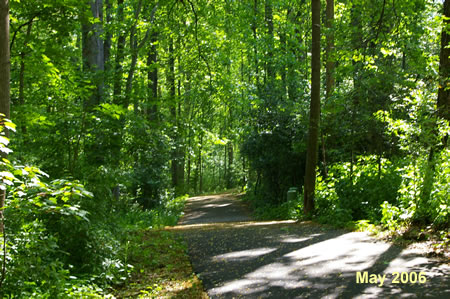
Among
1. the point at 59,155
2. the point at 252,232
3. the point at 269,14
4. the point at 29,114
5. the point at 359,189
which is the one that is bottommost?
the point at 252,232

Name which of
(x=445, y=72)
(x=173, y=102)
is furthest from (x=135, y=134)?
(x=445, y=72)

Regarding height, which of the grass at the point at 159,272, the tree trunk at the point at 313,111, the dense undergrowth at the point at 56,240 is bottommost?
the grass at the point at 159,272

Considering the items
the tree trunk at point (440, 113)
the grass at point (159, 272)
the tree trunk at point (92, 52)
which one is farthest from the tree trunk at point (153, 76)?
the tree trunk at point (440, 113)

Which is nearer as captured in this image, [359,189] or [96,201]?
[96,201]

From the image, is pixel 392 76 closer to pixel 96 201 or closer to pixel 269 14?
pixel 96 201

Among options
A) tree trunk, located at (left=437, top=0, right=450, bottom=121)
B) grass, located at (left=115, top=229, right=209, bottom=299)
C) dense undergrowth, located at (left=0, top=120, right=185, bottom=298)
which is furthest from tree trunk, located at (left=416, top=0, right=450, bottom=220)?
dense undergrowth, located at (left=0, top=120, right=185, bottom=298)

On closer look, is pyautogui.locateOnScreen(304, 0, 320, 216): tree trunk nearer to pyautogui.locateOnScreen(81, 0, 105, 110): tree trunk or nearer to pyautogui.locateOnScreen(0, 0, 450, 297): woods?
pyautogui.locateOnScreen(0, 0, 450, 297): woods

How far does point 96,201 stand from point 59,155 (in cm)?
204

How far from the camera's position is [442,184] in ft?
23.6

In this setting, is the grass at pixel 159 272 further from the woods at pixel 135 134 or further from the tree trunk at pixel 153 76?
the tree trunk at pixel 153 76

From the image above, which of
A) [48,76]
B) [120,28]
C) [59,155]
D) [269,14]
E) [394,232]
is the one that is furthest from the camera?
[269,14]

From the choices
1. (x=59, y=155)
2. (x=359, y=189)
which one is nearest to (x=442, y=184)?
(x=359, y=189)

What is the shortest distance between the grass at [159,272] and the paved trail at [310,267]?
22 centimetres

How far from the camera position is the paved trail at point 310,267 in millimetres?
4902
